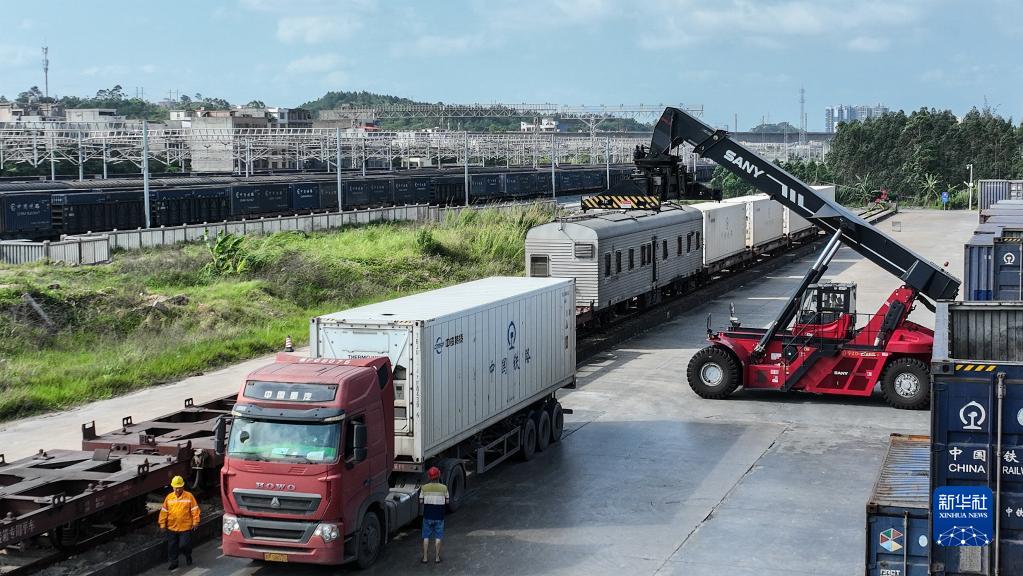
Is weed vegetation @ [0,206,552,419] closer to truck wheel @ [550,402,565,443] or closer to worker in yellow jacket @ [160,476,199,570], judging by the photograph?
worker in yellow jacket @ [160,476,199,570]

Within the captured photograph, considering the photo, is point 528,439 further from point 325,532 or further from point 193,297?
point 193,297

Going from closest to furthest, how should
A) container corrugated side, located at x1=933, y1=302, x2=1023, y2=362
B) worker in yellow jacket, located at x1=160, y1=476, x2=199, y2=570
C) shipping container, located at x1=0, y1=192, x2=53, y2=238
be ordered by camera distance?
container corrugated side, located at x1=933, y1=302, x2=1023, y2=362 → worker in yellow jacket, located at x1=160, y1=476, x2=199, y2=570 → shipping container, located at x1=0, y1=192, x2=53, y2=238

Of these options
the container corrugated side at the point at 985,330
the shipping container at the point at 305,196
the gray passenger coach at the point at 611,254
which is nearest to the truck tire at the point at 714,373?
the gray passenger coach at the point at 611,254

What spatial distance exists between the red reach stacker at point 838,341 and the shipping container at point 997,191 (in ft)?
104

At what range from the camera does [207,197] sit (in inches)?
2409

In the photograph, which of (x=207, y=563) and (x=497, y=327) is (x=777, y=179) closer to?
(x=497, y=327)

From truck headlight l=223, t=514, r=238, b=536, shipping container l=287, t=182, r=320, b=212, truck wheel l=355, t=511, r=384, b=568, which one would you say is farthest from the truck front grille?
shipping container l=287, t=182, r=320, b=212

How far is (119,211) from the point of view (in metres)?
54.5

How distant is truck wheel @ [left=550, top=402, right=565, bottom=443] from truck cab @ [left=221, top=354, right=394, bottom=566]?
756 cm

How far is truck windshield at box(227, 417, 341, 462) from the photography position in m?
13.7

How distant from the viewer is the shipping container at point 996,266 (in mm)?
22000

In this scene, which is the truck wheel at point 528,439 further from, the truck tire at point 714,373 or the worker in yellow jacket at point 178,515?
the worker in yellow jacket at point 178,515

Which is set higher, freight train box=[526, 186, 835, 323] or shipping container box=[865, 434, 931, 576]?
freight train box=[526, 186, 835, 323]

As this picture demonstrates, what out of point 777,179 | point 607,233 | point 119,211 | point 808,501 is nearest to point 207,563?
point 808,501
